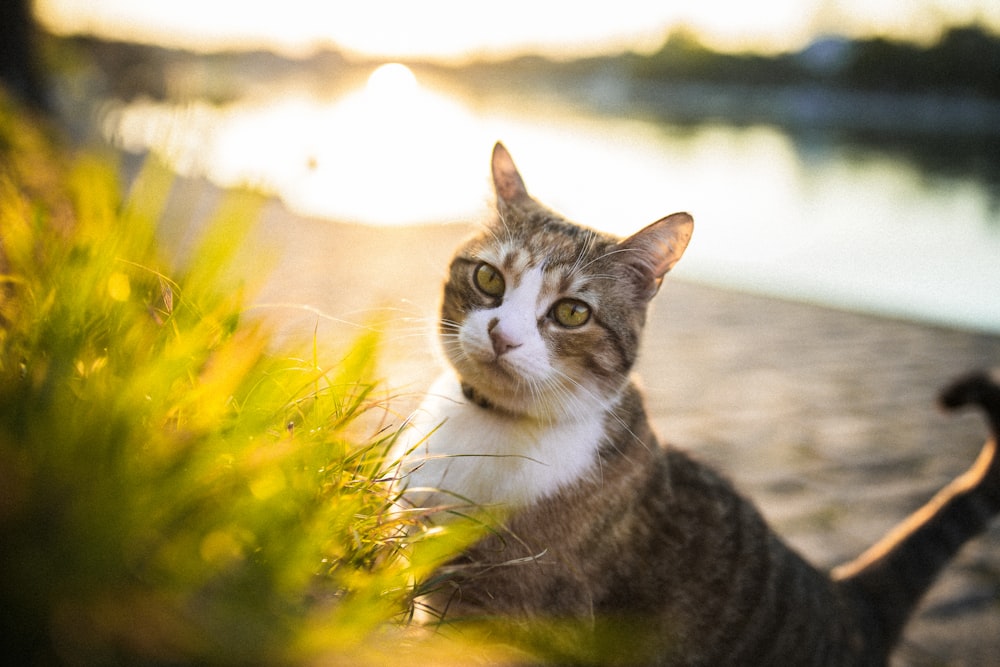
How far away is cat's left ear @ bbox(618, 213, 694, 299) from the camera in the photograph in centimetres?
191

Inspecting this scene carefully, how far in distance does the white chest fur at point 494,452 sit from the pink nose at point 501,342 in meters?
0.18

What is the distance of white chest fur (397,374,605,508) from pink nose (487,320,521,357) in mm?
183

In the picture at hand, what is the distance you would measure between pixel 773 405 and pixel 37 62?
828cm

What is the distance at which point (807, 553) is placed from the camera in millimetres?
2898

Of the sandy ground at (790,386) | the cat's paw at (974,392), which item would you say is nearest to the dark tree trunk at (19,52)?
the sandy ground at (790,386)

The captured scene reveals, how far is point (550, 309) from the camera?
1961 mm

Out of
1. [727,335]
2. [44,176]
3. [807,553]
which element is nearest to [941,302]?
[727,335]

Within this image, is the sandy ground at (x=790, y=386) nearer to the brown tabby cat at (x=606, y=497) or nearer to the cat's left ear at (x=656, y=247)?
the brown tabby cat at (x=606, y=497)

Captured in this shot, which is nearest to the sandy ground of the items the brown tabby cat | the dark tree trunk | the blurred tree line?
the brown tabby cat

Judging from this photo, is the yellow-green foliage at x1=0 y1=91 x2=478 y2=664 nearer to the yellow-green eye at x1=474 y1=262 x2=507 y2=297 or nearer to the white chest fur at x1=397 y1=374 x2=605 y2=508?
the white chest fur at x1=397 y1=374 x2=605 y2=508

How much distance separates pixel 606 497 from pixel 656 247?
75 centimetres

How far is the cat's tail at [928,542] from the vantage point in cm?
206

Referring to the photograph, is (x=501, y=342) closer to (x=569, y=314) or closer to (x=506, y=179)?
(x=569, y=314)

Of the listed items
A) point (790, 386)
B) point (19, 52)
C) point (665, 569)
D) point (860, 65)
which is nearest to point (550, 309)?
point (665, 569)
